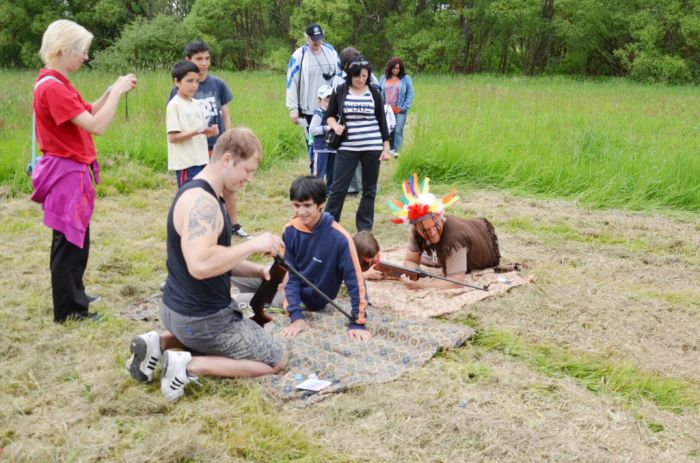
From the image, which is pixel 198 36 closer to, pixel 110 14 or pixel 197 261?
pixel 110 14

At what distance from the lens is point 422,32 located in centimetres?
3148

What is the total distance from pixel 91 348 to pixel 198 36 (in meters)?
28.8

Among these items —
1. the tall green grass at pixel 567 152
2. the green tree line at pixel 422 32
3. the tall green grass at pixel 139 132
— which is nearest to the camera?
the tall green grass at pixel 567 152

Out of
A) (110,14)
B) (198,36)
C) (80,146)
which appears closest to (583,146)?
(80,146)

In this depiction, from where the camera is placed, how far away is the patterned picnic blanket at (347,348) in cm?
339

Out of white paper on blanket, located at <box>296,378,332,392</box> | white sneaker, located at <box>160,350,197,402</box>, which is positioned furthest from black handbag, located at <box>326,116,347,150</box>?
white sneaker, located at <box>160,350,197,402</box>

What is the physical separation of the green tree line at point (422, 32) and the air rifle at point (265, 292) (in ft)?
77.9

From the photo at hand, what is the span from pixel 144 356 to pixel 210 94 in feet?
10.3

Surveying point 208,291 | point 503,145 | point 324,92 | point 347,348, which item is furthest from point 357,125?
point 503,145

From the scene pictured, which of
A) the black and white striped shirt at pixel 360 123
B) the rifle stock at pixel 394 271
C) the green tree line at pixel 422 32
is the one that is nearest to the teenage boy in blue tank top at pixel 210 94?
the black and white striped shirt at pixel 360 123

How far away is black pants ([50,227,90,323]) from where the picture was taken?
391 cm

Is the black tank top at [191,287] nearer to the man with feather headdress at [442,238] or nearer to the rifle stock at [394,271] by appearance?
the man with feather headdress at [442,238]

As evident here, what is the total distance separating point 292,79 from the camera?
22.1 feet

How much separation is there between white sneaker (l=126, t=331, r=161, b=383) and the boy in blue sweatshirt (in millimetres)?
818
